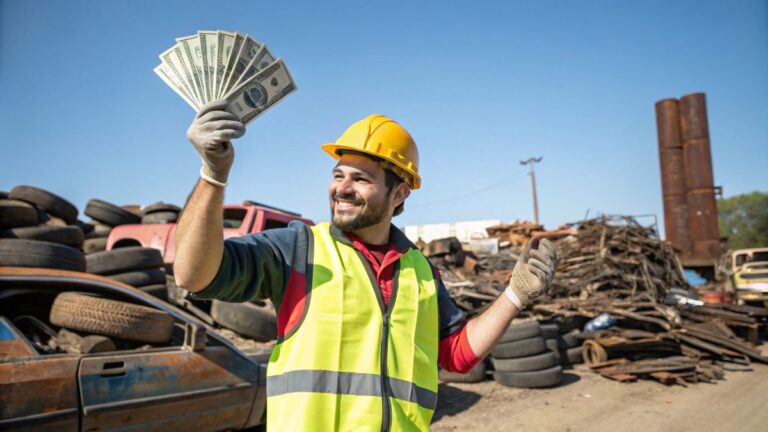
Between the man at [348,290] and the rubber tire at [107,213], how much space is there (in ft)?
33.7

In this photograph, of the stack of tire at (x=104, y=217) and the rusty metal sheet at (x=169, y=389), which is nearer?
the rusty metal sheet at (x=169, y=389)

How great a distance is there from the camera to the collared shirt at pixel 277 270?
1.61m

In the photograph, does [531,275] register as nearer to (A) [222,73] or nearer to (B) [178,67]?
(A) [222,73]

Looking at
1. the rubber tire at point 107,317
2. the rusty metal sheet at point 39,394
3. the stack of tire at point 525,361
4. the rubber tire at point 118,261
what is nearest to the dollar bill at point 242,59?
the rusty metal sheet at point 39,394

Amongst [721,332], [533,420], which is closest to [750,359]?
[721,332]

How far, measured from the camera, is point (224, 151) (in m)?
1.48

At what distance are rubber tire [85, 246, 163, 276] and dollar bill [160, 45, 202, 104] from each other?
5.24 m

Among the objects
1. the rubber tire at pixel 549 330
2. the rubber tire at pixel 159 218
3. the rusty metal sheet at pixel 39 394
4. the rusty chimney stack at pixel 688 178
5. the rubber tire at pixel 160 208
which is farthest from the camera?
the rusty chimney stack at pixel 688 178

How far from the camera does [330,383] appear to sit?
1626 millimetres

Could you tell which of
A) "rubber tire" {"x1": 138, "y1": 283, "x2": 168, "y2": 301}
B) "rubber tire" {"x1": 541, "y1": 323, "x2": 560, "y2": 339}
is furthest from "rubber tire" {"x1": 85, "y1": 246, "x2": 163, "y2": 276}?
"rubber tire" {"x1": 541, "y1": 323, "x2": 560, "y2": 339}

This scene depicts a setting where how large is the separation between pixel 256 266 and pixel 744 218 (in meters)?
62.6

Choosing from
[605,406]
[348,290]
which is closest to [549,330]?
[605,406]

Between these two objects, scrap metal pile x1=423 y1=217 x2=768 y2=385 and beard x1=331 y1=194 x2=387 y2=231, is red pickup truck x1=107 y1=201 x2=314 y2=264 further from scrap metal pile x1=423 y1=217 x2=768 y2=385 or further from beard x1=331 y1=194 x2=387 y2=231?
beard x1=331 y1=194 x2=387 y2=231

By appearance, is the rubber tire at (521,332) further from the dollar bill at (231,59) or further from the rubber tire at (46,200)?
the rubber tire at (46,200)
